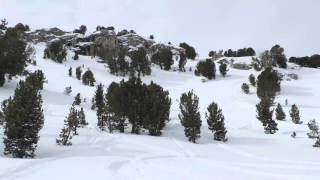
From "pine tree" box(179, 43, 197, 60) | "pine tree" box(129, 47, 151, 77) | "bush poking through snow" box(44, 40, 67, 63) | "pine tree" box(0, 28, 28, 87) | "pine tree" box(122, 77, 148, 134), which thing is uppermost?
"pine tree" box(179, 43, 197, 60)

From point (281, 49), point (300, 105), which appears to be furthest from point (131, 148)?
point (281, 49)

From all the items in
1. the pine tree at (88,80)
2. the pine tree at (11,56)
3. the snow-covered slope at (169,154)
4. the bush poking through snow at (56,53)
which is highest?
the bush poking through snow at (56,53)

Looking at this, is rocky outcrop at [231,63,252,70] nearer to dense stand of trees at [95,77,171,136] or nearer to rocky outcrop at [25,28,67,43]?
rocky outcrop at [25,28,67,43]

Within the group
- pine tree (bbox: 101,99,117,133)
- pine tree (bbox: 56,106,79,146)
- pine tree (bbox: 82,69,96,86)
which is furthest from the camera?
pine tree (bbox: 82,69,96,86)

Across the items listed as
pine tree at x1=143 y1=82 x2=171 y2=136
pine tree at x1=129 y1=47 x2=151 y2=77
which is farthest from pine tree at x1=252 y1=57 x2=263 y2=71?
pine tree at x1=143 y1=82 x2=171 y2=136

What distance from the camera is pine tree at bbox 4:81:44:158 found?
23750 mm

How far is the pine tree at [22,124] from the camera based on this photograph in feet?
77.9

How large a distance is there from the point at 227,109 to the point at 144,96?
77.8ft

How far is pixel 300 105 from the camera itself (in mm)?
65625

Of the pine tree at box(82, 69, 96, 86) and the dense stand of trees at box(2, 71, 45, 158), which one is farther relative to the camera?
the pine tree at box(82, 69, 96, 86)

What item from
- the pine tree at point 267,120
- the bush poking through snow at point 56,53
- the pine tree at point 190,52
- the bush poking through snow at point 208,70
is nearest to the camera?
the pine tree at point 267,120

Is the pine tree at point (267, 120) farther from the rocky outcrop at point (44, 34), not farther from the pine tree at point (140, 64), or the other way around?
the rocky outcrop at point (44, 34)

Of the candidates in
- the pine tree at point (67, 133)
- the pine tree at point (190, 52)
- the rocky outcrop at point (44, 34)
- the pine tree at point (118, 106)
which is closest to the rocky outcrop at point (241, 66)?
the pine tree at point (190, 52)

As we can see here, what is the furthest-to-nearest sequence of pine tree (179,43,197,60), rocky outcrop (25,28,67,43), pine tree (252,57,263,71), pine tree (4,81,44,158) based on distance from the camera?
pine tree (179,43,197,60) < rocky outcrop (25,28,67,43) < pine tree (252,57,263,71) < pine tree (4,81,44,158)
